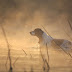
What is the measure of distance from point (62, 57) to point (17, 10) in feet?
2.86

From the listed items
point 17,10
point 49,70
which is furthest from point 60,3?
point 49,70

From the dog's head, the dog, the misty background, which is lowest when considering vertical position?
the dog

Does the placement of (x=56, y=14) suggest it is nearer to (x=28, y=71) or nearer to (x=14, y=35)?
(x=14, y=35)

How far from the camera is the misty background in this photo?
6.25 ft

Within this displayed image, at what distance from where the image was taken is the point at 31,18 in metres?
2.01

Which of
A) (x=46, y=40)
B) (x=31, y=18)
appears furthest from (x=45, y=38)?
(x=31, y=18)

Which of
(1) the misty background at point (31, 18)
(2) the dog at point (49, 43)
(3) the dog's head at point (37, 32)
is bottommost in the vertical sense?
(2) the dog at point (49, 43)

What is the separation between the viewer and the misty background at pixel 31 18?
191cm

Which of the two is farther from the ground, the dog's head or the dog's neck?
the dog's head

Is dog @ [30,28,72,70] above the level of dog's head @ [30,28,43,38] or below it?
below

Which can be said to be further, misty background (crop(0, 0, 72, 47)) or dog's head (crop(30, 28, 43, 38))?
dog's head (crop(30, 28, 43, 38))

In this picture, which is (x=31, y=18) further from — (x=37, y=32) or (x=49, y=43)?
(x=49, y=43)

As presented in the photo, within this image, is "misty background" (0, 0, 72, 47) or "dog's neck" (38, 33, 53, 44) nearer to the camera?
"misty background" (0, 0, 72, 47)

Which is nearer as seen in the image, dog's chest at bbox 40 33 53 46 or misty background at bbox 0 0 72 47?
misty background at bbox 0 0 72 47
